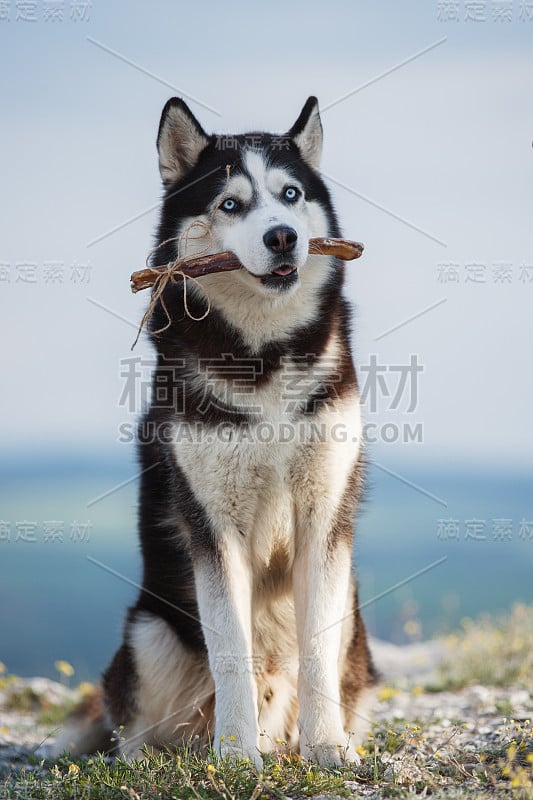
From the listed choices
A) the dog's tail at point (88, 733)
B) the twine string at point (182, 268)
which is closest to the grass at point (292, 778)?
the dog's tail at point (88, 733)

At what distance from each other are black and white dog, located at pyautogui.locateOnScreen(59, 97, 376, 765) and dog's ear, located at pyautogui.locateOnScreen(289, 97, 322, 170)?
0.4 inches

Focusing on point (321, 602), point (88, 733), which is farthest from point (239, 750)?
point (88, 733)

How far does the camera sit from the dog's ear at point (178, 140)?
4402mm

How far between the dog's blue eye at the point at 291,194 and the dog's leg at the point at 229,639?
64.6 inches

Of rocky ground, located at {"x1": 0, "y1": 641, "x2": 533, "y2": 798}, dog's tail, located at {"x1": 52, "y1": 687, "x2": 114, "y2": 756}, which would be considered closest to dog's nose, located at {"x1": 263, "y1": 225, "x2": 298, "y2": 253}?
rocky ground, located at {"x1": 0, "y1": 641, "x2": 533, "y2": 798}

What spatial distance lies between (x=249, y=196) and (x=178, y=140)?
24.1 inches

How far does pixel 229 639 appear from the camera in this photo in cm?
402

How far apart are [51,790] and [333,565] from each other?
63.2 inches

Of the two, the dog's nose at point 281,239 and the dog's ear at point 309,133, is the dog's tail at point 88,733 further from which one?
the dog's ear at point 309,133

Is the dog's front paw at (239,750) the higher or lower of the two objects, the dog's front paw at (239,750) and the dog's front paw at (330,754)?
the higher

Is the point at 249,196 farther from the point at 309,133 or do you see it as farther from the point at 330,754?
the point at 330,754

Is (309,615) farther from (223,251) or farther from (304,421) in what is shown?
(223,251)

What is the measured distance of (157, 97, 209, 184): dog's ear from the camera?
4.40m

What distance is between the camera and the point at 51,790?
3816 mm
